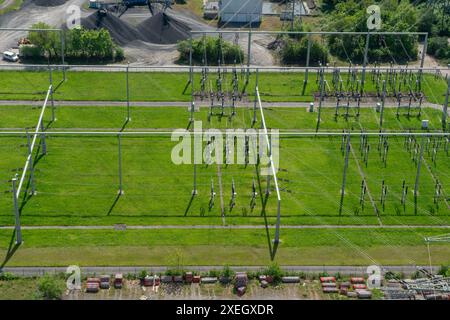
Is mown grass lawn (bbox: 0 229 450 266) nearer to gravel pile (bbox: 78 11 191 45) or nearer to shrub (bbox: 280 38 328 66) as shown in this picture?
shrub (bbox: 280 38 328 66)

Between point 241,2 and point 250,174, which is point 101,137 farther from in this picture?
point 241,2

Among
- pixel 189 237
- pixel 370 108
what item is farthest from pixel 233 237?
pixel 370 108

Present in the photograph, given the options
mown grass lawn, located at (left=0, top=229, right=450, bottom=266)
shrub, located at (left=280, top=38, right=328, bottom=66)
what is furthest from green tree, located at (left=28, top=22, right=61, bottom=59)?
mown grass lawn, located at (left=0, top=229, right=450, bottom=266)

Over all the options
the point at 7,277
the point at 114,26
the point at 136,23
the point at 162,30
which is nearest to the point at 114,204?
the point at 7,277

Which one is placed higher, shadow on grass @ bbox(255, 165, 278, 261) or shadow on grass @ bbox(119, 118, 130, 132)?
shadow on grass @ bbox(119, 118, 130, 132)

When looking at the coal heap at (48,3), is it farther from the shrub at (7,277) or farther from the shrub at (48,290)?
the shrub at (48,290)

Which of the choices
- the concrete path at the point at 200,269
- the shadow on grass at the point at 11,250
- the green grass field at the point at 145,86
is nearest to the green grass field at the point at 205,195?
the shadow on grass at the point at 11,250
